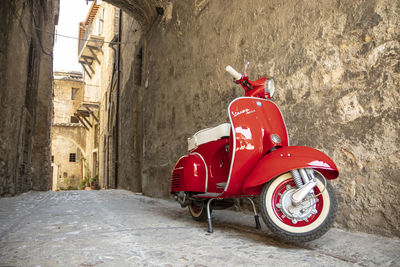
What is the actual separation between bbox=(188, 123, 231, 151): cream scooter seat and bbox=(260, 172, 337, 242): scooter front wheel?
742 millimetres

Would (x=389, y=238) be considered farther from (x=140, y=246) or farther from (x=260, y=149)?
(x=140, y=246)

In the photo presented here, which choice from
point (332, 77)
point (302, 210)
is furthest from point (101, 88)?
point (302, 210)

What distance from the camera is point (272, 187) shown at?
2.06 m

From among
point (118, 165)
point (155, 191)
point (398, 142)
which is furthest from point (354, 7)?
point (118, 165)

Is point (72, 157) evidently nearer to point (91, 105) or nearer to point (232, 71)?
point (91, 105)

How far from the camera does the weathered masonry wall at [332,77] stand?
2164 mm

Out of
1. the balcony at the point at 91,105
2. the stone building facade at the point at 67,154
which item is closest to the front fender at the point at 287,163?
the balcony at the point at 91,105

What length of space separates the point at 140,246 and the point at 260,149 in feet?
3.40

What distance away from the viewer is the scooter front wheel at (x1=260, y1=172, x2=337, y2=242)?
1905 millimetres

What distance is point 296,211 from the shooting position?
196cm

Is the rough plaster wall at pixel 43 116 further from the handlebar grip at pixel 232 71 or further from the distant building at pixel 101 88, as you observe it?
the handlebar grip at pixel 232 71

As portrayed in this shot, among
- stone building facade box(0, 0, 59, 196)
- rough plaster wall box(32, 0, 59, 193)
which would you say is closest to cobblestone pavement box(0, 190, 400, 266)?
stone building facade box(0, 0, 59, 196)

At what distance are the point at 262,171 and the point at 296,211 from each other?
1.03 ft

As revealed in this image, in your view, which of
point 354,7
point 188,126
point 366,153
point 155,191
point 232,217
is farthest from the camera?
point 155,191
